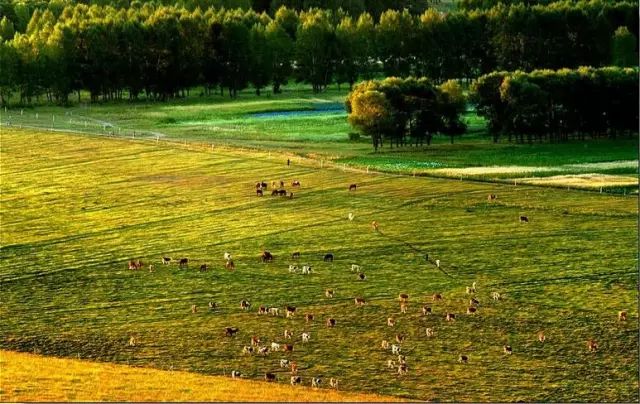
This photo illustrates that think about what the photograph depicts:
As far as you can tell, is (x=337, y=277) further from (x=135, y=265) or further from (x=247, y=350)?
(x=247, y=350)

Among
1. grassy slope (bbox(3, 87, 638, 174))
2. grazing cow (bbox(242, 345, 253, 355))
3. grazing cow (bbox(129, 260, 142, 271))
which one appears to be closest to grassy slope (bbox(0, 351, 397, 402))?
grazing cow (bbox(242, 345, 253, 355))

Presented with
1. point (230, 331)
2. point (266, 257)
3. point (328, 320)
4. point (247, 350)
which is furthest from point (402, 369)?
point (266, 257)

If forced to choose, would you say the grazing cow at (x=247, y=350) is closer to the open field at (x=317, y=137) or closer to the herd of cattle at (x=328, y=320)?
the herd of cattle at (x=328, y=320)

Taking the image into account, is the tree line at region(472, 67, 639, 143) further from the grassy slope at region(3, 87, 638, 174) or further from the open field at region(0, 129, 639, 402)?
the open field at region(0, 129, 639, 402)

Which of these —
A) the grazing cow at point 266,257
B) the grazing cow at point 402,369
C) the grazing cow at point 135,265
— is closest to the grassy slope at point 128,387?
the grazing cow at point 402,369

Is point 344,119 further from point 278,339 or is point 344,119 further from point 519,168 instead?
point 278,339

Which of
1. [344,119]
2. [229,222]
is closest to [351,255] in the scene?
[229,222]

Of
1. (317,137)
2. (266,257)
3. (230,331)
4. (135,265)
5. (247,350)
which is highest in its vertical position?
(317,137)
